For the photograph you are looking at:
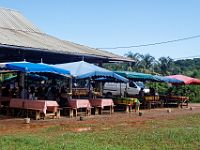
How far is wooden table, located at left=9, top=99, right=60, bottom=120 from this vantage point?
16172 mm

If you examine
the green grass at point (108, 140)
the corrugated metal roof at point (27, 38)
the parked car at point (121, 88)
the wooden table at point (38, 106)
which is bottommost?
the green grass at point (108, 140)

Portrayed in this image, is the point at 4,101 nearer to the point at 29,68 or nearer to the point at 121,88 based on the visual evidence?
the point at 29,68

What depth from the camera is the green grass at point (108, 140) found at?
973 cm

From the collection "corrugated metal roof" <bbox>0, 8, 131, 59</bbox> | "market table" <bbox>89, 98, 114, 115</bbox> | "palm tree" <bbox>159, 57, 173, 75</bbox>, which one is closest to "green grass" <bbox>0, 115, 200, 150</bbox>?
"market table" <bbox>89, 98, 114, 115</bbox>

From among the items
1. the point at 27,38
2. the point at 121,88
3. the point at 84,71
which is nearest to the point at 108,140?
the point at 84,71

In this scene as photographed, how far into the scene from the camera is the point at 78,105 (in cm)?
1816

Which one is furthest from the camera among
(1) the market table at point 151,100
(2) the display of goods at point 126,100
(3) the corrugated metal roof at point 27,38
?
(1) the market table at point 151,100

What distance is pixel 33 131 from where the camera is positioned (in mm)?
12984

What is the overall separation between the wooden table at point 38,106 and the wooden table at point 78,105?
1109 millimetres

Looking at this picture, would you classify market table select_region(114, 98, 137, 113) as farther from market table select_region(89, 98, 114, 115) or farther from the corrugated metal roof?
the corrugated metal roof

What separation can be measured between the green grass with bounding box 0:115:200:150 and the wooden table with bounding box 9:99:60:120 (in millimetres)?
2909

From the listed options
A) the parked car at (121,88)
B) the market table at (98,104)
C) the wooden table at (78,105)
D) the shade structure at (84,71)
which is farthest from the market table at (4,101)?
the parked car at (121,88)

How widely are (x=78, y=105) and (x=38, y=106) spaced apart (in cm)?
242

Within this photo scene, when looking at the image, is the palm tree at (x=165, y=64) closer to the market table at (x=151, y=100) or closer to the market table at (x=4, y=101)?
the market table at (x=151, y=100)
